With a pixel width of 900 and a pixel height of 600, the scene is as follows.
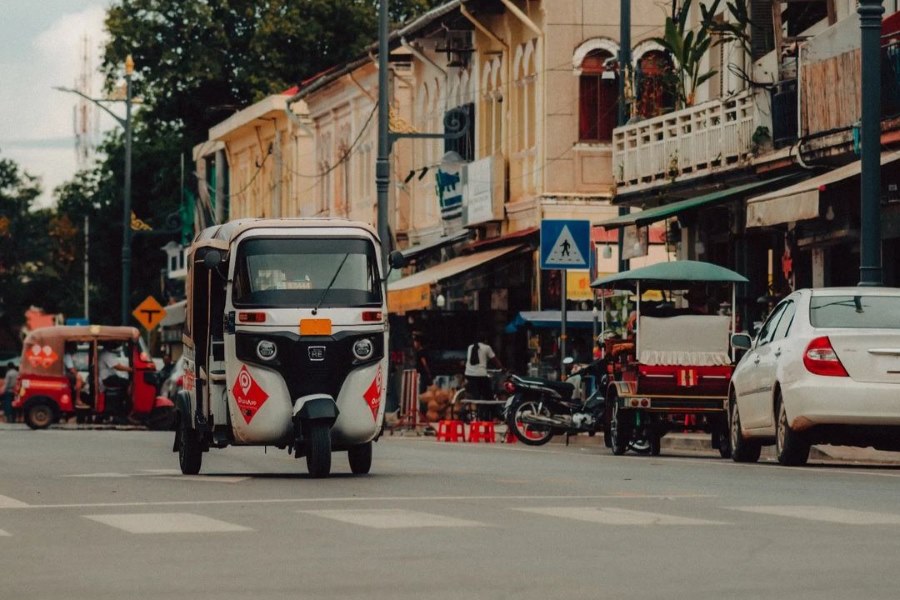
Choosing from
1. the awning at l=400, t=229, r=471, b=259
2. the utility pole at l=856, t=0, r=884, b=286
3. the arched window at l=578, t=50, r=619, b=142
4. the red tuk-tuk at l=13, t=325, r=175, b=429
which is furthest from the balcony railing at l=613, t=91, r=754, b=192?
the awning at l=400, t=229, r=471, b=259

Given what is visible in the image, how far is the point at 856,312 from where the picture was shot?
21.0 m

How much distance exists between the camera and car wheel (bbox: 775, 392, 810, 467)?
21109 mm

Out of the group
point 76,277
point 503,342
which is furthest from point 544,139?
point 76,277

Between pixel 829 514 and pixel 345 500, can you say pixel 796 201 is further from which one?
pixel 829 514

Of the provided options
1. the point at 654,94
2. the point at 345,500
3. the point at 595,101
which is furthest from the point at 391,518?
the point at 595,101

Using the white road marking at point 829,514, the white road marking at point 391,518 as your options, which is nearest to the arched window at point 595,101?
the white road marking at point 829,514

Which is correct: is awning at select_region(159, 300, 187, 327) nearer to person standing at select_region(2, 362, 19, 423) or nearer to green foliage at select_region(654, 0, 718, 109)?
person standing at select_region(2, 362, 19, 423)

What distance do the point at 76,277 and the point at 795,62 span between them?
263 ft

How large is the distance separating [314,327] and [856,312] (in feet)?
16.3

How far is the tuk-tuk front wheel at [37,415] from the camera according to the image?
1703 inches

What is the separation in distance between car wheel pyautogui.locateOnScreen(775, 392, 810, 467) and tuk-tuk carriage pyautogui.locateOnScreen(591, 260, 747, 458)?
4.69 metres

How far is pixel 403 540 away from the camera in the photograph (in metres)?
12.0

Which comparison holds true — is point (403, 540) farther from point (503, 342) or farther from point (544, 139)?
point (503, 342)

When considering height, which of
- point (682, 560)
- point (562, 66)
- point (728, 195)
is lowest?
point (682, 560)
